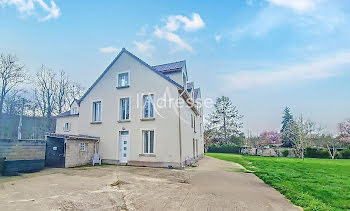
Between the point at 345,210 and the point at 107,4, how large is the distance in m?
13.5

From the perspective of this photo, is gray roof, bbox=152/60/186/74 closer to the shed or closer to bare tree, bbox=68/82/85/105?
the shed

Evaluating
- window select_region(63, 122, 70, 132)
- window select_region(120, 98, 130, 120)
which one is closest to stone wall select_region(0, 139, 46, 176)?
window select_region(120, 98, 130, 120)

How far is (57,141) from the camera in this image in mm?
13547

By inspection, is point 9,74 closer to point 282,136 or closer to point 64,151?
point 64,151

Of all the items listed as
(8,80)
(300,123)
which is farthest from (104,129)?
(300,123)

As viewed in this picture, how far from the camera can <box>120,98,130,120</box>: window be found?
15.2 meters

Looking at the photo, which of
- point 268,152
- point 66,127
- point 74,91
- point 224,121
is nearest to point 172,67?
point 66,127

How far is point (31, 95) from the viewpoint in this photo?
2908cm

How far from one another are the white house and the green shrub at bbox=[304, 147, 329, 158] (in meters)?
26.0

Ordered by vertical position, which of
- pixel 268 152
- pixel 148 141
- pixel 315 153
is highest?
pixel 148 141

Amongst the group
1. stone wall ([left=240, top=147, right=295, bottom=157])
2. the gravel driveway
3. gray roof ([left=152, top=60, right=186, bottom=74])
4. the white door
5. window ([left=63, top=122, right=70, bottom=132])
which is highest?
gray roof ([left=152, top=60, right=186, bottom=74])

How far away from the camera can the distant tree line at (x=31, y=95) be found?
81.0ft

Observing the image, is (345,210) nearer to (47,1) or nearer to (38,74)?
(47,1)

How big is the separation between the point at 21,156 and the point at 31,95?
21749mm
